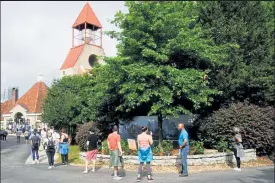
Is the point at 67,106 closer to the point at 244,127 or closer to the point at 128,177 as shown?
the point at 128,177

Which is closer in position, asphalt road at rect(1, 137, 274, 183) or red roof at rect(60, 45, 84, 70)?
asphalt road at rect(1, 137, 274, 183)

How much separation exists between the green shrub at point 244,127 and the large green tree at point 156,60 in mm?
1649

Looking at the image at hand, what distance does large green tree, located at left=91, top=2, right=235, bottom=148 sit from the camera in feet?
41.4

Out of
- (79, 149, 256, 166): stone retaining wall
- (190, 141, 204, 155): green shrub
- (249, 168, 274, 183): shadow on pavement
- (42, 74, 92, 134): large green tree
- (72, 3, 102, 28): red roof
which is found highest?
(72, 3, 102, 28): red roof

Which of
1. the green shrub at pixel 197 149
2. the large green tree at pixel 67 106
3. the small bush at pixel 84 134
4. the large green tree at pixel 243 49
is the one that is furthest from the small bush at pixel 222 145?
the large green tree at pixel 67 106

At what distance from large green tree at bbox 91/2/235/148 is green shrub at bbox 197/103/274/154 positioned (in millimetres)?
1649

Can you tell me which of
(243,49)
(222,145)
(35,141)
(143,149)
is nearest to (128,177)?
(143,149)

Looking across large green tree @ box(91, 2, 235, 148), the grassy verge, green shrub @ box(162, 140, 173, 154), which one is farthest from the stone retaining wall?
large green tree @ box(91, 2, 235, 148)

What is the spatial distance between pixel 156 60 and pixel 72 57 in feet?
110

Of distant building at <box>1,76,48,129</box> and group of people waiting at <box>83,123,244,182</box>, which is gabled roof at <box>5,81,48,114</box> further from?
group of people waiting at <box>83,123,244,182</box>

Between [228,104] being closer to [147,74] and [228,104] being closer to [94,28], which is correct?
[147,74]

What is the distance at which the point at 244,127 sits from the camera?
46.2 ft

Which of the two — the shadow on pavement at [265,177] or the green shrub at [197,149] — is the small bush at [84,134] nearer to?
the green shrub at [197,149]

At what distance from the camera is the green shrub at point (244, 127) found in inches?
558
